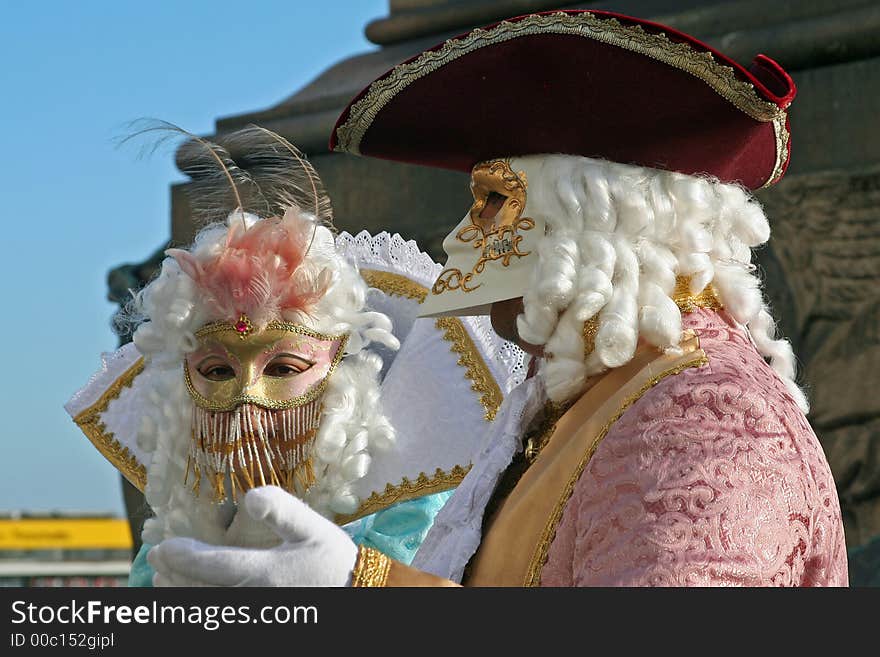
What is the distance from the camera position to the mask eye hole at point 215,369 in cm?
343

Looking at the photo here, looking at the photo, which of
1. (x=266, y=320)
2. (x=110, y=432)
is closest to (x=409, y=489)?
(x=266, y=320)

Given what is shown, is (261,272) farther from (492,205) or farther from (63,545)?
(63,545)

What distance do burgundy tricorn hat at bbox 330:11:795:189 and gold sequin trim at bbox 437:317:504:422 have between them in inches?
44.6

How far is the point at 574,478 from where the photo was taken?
2166 mm

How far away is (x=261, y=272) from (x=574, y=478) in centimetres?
147

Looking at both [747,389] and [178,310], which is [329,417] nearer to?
[178,310]

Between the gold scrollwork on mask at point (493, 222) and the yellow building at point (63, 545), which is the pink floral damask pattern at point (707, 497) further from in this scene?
the yellow building at point (63, 545)

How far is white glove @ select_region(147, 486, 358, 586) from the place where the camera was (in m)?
1.83

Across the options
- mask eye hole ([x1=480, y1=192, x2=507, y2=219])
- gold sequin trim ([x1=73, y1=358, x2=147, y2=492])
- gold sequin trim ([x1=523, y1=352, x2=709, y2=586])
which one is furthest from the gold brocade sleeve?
gold sequin trim ([x1=73, y1=358, x2=147, y2=492])

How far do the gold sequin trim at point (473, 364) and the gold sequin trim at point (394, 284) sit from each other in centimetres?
14

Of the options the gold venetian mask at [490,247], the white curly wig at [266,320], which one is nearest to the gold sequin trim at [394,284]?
the white curly wig at [266,320]

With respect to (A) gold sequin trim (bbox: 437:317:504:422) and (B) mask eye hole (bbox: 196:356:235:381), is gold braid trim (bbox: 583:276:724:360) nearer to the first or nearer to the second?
(A) gold sequin trim (bbox: 437:317:504:422)

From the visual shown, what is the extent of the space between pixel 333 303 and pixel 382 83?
1076mm
